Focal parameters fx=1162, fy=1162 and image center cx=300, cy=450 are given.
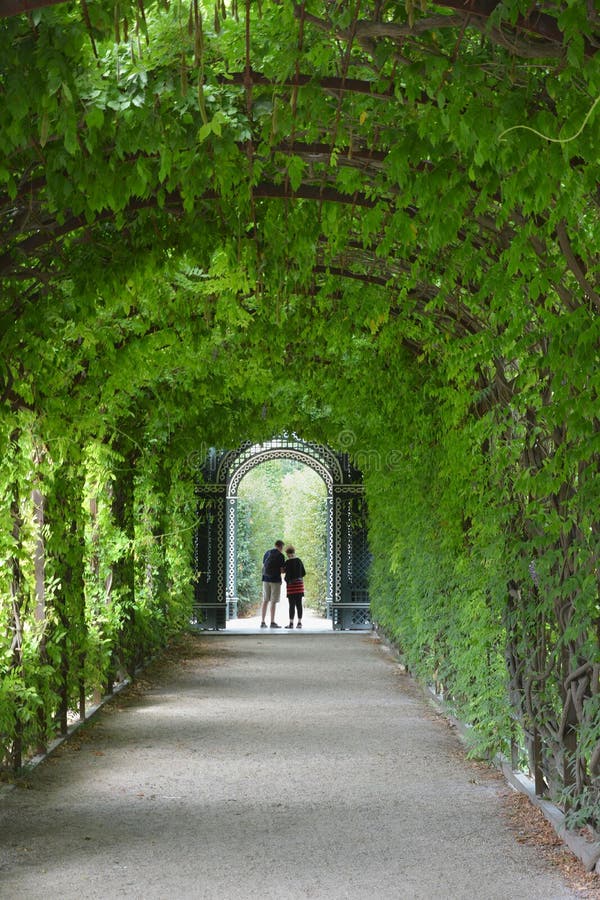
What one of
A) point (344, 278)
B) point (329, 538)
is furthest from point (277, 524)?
point (344, 278)

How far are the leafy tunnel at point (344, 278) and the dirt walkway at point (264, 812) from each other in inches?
16.3

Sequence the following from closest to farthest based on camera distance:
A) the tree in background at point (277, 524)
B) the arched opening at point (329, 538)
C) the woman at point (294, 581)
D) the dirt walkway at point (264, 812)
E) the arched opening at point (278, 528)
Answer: the dirt walkway at point (264, 812), the arched opening at point (329, 538), the woman at point (294, 581), the arched opening at point (278, 528), the tree in background at point (277, 524)

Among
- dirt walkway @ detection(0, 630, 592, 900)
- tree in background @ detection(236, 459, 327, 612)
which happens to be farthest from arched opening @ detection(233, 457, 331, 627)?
dirt walkway @ detection(0, 630, 592, 900)

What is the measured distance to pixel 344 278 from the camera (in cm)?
845

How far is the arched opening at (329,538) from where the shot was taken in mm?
19688

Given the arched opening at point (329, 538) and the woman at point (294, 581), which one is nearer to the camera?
the arched opening at point (329, 538)

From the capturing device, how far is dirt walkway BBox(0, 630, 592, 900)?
505 centimetres

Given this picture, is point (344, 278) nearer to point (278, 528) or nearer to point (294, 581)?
point (294, 581)

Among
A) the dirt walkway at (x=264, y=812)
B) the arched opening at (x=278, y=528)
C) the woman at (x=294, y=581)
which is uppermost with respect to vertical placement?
the arched opening at (x=278, y=528)

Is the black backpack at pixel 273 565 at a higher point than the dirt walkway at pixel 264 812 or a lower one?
higher

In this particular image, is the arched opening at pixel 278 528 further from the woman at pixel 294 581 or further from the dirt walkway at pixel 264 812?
the dirt walkway at pixel 264 812

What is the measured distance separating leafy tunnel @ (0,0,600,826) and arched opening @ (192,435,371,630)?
855 centimetres

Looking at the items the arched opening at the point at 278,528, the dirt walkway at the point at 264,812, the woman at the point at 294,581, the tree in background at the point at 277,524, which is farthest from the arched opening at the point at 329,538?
the dirt walkway at the point at 264,812

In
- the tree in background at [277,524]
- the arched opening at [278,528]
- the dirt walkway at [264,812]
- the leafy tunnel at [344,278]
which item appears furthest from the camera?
the tree in background at [277,524]
